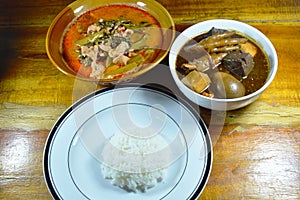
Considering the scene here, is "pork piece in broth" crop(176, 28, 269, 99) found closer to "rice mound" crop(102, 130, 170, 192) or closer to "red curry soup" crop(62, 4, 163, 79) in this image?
"red curry soup" crop(62, 4, 163, 79)

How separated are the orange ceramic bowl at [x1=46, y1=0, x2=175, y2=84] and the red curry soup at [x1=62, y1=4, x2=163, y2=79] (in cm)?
2

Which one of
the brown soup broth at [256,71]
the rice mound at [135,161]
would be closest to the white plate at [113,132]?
the rice mound at [135,161]

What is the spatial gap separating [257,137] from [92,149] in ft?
1.95

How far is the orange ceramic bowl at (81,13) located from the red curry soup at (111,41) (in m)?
0.02

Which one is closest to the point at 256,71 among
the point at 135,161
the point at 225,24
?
the point at 225,24

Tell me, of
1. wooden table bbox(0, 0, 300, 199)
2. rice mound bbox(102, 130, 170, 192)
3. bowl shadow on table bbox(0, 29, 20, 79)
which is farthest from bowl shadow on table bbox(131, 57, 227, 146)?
bowl shadow on table bbox(0, 29, 20, 79)

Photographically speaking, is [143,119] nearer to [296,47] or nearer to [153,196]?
[153,196]

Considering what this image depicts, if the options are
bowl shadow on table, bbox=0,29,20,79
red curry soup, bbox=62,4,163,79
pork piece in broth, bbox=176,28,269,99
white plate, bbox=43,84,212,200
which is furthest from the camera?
bowl shadow on table, bbox=0,29,20,79

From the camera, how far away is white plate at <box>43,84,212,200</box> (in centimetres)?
129

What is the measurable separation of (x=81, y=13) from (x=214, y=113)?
28.2 inches

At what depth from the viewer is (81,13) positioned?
170cm

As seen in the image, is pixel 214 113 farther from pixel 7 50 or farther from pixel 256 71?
pixel 7 50

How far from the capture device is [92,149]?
142 centimetres

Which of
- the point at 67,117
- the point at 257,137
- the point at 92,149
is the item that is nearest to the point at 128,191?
the point at 92,149
